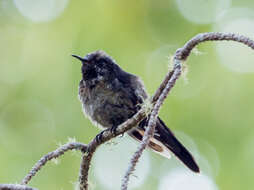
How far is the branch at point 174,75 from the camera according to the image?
1970 millimetres

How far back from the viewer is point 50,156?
2.38 m

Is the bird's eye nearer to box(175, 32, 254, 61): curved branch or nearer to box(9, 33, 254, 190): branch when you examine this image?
box(9, 33, 254, 190): branch

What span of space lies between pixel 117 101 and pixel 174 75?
1.89 metres

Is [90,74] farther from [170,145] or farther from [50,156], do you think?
[50,156]

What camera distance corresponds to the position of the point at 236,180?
4508 mm

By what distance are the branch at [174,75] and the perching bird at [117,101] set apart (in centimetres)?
157

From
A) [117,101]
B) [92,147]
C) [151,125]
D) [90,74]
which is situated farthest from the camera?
[90,74]

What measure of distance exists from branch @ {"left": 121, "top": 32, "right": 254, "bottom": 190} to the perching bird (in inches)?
61.8

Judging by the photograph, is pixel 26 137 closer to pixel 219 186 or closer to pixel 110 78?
pixel 110 78

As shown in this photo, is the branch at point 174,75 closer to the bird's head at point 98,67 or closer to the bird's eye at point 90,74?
the bird's head at point 98,67

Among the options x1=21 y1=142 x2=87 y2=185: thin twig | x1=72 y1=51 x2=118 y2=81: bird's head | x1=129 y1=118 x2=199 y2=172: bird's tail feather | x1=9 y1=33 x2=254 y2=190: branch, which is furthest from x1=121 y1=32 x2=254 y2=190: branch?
Answer: x1=72 y1=51 x2=118 y2=81: bird's head

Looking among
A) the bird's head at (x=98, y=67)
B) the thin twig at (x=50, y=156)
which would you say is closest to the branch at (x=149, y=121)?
the thin twig at (x=50, y=156)

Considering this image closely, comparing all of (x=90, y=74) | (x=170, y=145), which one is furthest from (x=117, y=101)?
(x=170, y=145)

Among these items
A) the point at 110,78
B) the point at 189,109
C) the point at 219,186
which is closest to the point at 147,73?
the point at 189,109
